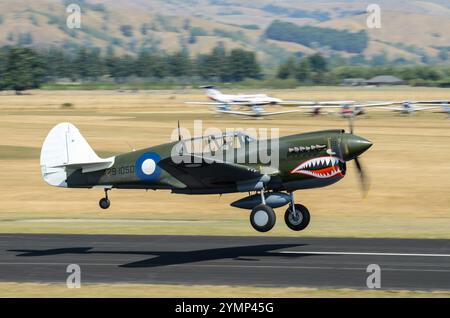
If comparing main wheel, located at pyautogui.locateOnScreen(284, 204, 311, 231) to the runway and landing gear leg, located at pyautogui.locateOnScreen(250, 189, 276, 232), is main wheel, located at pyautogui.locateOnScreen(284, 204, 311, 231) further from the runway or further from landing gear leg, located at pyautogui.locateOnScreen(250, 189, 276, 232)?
landing gear leg, located at pyautogui.locateOnScreen(250, 189, 276, 232)

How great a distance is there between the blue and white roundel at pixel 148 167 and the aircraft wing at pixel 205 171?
2.09 ft

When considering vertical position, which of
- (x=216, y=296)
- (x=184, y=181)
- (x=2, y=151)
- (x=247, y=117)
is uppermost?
(x=247, y=117)

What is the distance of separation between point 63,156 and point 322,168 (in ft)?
22.5

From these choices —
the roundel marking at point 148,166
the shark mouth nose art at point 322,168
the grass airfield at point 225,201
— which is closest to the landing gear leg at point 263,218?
the shark mouth nose art at point 322,168

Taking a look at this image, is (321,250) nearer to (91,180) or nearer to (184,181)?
(184,181)

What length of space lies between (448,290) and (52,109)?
87.8 meters

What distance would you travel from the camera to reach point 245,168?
805 inches

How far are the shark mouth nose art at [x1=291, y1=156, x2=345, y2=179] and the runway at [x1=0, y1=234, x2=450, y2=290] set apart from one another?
6.18 ft

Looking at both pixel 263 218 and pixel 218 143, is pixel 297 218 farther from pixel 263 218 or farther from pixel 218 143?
pixel 218 143

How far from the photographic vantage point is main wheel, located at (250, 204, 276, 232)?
20.2 m

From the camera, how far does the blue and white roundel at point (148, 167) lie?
2141 cm

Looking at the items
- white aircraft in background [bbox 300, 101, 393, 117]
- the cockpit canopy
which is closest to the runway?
the cockpit canopy

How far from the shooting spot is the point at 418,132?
210 feet

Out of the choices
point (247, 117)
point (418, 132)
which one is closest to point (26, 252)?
point (418, 132)
